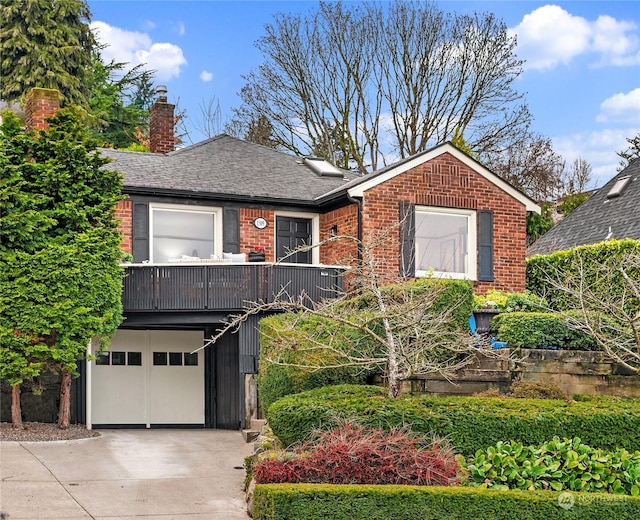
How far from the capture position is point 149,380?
813 inches

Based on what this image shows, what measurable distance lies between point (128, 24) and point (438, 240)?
39.0ft

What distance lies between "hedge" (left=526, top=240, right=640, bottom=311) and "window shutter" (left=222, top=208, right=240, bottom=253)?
20.8ft

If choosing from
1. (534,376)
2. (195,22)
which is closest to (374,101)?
(195,22)

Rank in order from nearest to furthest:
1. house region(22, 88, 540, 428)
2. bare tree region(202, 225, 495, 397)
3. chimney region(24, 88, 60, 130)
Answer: bare tree region(202, 225, 495, 397), house region(22, 88, 540, 428), chimney region(24, 88, 60, 130)

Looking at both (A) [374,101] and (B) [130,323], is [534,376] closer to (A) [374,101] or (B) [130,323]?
(B) [130,323]

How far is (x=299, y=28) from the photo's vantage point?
3488 centimetres

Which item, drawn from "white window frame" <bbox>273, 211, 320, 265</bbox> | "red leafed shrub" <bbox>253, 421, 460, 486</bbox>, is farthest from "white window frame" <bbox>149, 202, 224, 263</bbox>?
"red leafed shrub" <bbox>253, 421, 460, 486</bbox>

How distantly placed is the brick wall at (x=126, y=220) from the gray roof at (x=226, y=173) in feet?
1.27

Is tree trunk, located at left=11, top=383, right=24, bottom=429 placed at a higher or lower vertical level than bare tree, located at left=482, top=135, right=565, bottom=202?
lower

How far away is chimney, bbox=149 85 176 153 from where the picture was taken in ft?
77.6
